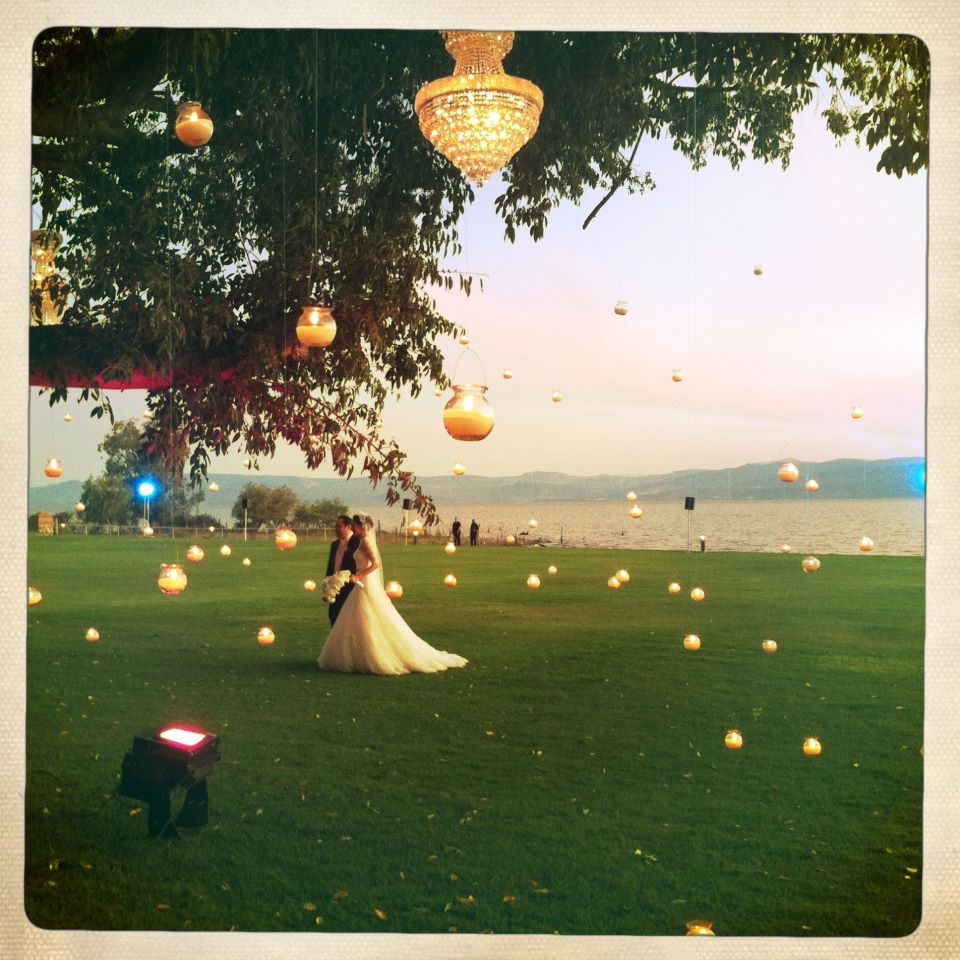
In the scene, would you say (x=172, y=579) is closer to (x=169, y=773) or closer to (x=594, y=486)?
(x=169, y=773)

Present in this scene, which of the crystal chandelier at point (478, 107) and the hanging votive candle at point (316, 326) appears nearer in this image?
the crystal chandelier at point (478, 107)

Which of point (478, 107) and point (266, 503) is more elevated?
point (478, 107)

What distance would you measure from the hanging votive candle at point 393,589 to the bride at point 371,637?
0.02 metres

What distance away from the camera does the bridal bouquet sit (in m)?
3.32

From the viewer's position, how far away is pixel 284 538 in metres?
3.18

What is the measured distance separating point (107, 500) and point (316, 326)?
0.96 m

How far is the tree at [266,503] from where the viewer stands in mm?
3189

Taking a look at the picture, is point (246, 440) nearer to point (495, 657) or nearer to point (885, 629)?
point (495, 657)

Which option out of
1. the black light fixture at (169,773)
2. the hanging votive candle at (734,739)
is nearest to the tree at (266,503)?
the black light fixture at (169,773)

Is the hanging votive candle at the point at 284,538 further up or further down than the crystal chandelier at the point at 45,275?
further down

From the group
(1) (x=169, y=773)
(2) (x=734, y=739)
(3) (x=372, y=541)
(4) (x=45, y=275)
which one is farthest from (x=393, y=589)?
(4) (x=45, y=275)

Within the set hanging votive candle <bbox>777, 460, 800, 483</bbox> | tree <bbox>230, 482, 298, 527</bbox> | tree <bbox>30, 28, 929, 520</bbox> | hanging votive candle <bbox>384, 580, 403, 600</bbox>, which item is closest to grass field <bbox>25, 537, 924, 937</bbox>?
hanging votive candle <bbox>384, 580, 403, 600</bbox>

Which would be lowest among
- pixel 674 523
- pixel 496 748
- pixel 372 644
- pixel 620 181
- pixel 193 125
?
pixel 496 748

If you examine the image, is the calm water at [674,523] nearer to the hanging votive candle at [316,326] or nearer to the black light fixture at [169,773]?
the hanging votive candle at [316,326]
